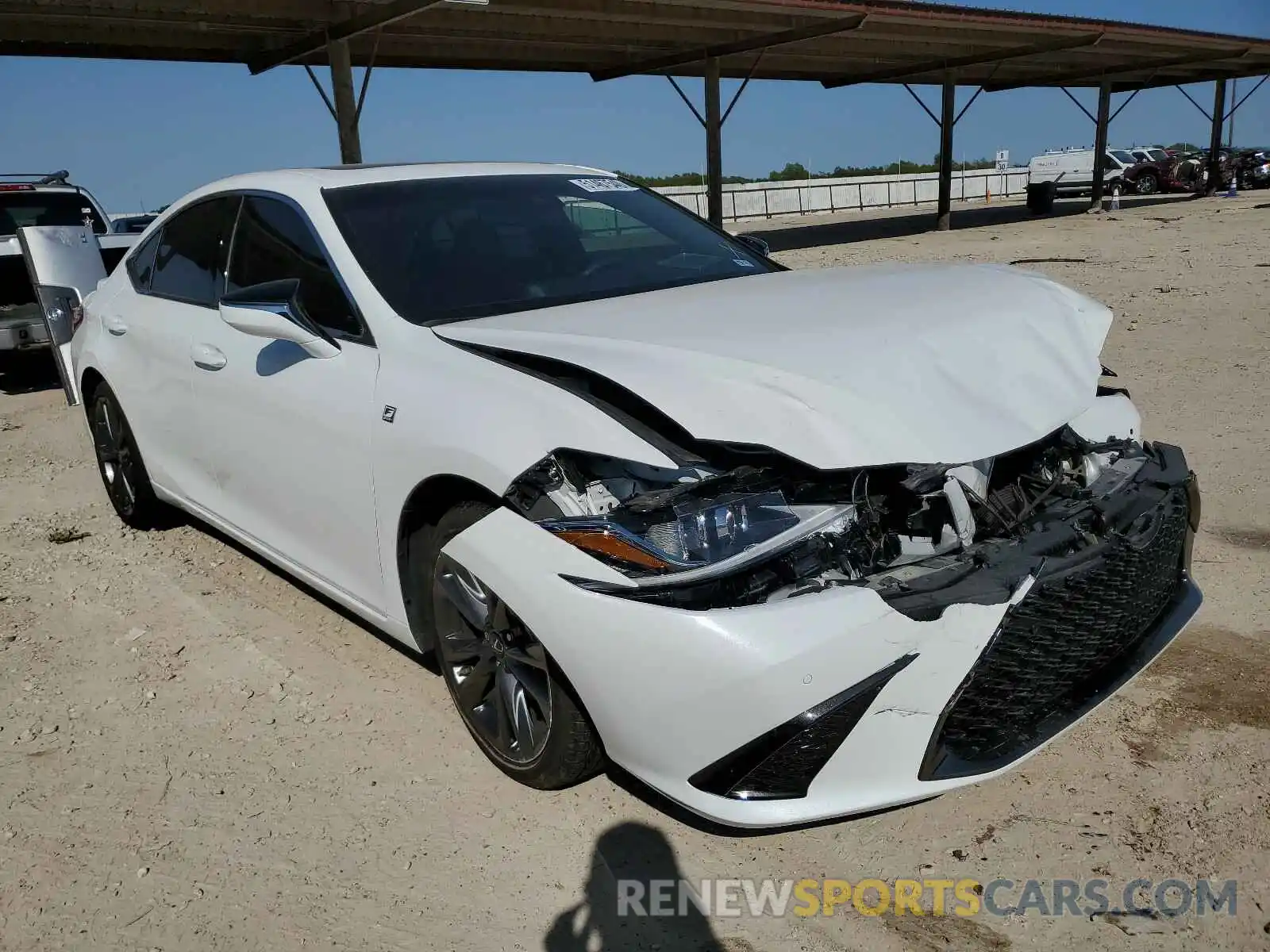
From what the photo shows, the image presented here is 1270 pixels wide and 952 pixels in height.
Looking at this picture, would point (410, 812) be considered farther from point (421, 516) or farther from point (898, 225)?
A: point (898, 225)

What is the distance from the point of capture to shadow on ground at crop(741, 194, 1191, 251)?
23469 millimetres

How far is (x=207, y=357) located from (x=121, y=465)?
159cm

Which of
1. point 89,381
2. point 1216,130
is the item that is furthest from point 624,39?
point 1216,130

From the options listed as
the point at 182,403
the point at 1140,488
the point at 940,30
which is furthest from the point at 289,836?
the point at 940,30

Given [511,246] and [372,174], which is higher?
[372,174]

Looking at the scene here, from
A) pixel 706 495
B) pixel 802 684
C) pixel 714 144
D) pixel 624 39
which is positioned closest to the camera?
pixel 802 684

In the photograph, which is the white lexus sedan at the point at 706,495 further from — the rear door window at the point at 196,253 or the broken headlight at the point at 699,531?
the rear door window at the point at 196,253

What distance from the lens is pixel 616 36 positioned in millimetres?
16938

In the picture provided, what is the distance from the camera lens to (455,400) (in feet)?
8.89

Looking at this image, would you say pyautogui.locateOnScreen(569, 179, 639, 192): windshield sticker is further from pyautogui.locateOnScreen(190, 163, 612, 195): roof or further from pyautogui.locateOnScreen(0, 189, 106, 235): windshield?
pyautogui.locateOnScreen(0, 189, 106, 235): windshield

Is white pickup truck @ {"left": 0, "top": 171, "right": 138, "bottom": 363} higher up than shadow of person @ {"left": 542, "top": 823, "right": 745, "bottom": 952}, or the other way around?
white pickup truck @ {"left": 0, "top": 171, "right": 138, "bottom": 363}

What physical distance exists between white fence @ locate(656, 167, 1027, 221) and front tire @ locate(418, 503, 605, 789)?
1195 inches

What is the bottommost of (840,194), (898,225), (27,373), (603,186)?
(27,373)

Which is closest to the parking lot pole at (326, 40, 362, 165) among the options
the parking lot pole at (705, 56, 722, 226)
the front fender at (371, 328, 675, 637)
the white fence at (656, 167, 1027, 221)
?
the parking lot pole at (705, 56, 722, 226)
